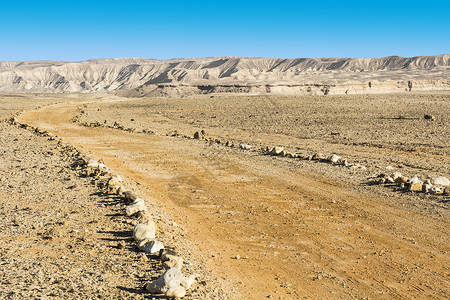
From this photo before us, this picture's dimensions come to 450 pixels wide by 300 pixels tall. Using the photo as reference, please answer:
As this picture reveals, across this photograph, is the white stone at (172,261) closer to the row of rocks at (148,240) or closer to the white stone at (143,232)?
the row of rocks at (148,240)

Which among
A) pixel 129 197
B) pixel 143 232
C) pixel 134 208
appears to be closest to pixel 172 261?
pixel 143 232

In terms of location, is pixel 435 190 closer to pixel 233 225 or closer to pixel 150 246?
pixel 233 225

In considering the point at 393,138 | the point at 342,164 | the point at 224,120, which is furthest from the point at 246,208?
the point at 224,120

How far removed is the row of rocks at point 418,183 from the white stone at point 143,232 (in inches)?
291

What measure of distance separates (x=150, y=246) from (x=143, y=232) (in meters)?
0.56

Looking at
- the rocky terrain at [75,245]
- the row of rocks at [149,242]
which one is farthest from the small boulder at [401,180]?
the row of rocks at [149,242]

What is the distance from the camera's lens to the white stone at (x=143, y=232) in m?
7.46

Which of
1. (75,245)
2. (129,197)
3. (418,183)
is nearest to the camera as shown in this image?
(75,245)

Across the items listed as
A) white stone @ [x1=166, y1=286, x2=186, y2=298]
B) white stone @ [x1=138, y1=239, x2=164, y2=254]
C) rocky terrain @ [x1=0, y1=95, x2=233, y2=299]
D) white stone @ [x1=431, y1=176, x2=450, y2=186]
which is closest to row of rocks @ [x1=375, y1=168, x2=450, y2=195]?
white stone @ [x1=431, y1=176, x2=450, y2=186]

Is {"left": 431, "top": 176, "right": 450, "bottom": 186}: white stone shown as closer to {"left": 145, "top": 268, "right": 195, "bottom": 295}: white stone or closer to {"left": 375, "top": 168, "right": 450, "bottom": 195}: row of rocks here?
{"left": 375, "top": 168, "right": 450, "bottom": 195}: row of rocks

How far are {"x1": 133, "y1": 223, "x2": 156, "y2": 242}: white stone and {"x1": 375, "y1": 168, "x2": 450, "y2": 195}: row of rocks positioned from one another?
739 centimetres

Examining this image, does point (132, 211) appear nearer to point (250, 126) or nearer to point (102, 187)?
point (102, 187)

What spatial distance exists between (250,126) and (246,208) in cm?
2228

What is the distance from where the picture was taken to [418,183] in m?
11.8
